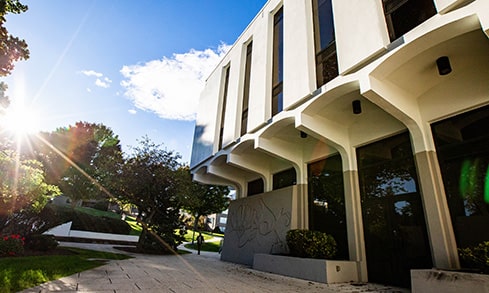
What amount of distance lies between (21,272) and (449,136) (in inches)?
384

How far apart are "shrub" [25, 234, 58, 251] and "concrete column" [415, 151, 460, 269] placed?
11.8 meters

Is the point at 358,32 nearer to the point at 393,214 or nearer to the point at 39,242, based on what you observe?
the point at 393,214

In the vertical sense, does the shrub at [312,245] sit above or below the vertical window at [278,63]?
below

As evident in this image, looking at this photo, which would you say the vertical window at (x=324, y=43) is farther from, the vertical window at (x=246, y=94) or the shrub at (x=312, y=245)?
the shrub at (x=312, y=245)

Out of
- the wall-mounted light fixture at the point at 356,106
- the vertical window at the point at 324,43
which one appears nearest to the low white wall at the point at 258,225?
the wall-mounted light fixture at the point at 356,106

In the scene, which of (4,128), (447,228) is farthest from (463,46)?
(4,128)

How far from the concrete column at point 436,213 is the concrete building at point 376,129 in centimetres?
2

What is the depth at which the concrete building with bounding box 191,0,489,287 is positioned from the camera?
5.03m

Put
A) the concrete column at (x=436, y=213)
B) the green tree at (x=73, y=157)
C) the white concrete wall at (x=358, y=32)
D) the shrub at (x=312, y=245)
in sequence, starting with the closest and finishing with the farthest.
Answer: the concrete column at (x=436, y=213)
the white concrete wall at (x=358, y=32)
the shrub at (x=312, y=245)
the green tree at (x=73, y=157)

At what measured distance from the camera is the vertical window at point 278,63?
367 inches

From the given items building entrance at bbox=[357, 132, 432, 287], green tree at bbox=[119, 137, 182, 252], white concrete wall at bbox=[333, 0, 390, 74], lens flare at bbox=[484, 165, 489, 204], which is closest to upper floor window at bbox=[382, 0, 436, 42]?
white concrete wall at bbox=[333, 0, 390, 74]

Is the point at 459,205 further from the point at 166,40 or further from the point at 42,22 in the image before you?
the point at 42,22

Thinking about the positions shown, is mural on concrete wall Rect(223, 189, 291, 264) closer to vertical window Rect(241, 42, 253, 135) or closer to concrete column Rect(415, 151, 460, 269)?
vertical window Rect(241, 42, 253, 135)

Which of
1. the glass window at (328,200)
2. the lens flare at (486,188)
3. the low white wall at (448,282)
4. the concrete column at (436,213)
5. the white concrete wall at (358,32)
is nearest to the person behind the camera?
the low white wall at (448,282)
